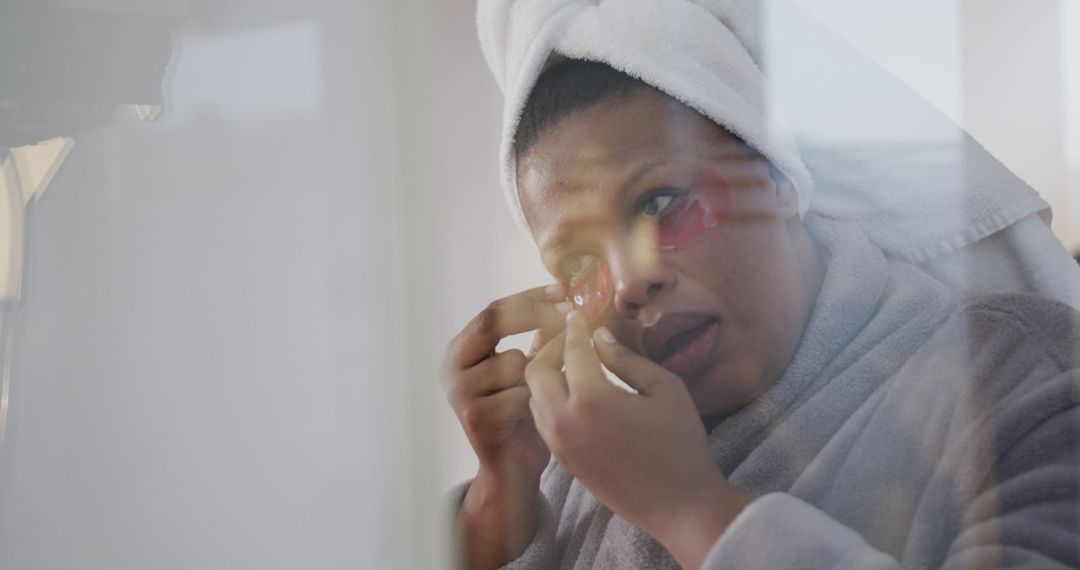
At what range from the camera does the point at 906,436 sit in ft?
1.56

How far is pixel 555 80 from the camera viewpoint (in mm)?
542

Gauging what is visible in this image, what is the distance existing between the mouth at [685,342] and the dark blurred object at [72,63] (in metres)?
0.49

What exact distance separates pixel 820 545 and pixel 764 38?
0.27 metres

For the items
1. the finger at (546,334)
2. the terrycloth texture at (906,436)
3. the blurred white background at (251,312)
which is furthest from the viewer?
the blurred white background at (251,312)

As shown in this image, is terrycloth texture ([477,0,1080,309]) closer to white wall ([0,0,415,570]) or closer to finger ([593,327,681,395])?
finger ([593,327,681,395])

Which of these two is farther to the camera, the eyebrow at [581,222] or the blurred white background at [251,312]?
the blurred white background at [251,312]

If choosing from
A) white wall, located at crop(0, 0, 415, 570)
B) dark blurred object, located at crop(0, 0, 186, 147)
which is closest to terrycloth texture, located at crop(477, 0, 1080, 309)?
white wall, located at crop(0, 0, 415, 570)

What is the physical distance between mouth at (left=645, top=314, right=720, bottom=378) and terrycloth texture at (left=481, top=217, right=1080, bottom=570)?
0.04 meters

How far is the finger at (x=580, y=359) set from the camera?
527 mm

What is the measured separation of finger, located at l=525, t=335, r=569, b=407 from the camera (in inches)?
21.4

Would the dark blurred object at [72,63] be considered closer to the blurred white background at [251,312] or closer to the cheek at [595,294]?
the blurred white background at [251,312]

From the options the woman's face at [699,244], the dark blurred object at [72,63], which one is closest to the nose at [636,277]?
the woman's face at [699,244]

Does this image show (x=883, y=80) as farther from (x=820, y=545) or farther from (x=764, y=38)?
(x=820, y=545)

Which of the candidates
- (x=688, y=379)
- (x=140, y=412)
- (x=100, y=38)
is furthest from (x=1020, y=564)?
(x=100, y=38)
